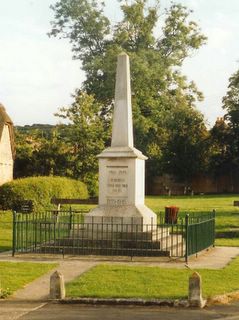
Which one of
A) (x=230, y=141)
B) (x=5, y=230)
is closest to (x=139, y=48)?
(x=230, y=141)

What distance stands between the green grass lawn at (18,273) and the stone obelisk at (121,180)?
3449mm

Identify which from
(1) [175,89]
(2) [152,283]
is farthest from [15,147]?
(2) [152,283]

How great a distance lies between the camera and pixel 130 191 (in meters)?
18.1

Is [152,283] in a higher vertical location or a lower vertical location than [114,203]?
lower

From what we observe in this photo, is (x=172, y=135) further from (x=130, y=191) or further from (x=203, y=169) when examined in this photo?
(x=130, y=191)

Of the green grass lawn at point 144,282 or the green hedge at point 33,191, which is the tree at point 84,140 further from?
the green grass lawn at point 144,282

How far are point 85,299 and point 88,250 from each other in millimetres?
5849

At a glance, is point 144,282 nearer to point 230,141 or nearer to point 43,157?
point 43,157

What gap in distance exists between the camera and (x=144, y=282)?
12727 millimetres

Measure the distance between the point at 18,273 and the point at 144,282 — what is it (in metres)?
3.06

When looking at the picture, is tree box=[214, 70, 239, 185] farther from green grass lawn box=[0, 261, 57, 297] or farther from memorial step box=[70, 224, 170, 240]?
green grass lawn box=[0, 261, 57, 297]

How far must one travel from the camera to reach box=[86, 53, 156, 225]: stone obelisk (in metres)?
18.0

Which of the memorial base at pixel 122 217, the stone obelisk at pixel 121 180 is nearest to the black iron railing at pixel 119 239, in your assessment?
the memorial base at pixel 122 217

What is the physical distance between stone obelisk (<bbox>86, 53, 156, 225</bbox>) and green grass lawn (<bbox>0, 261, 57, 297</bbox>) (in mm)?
3449
